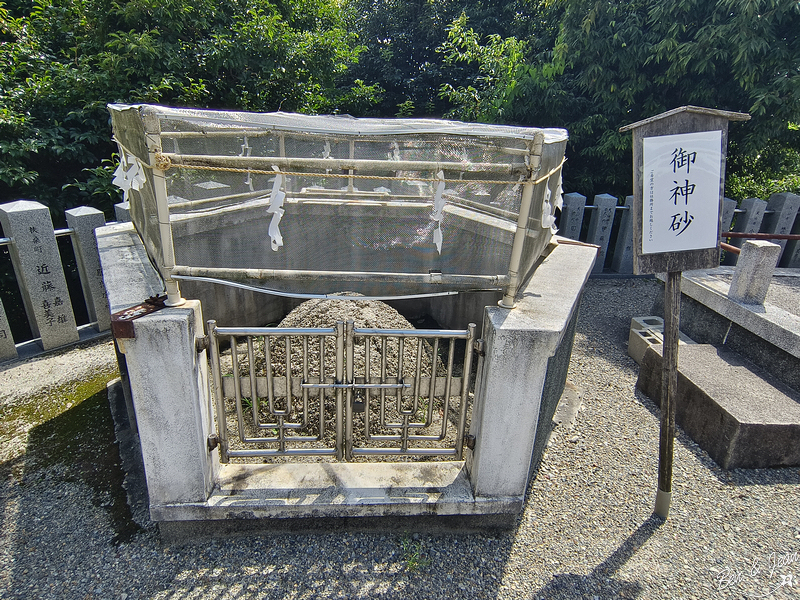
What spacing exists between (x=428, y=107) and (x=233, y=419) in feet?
40.4

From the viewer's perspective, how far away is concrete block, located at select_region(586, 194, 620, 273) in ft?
25.9

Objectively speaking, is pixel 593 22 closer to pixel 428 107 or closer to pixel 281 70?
pixel 281 70

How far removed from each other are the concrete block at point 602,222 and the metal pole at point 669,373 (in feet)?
17.8

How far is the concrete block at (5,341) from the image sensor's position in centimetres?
447

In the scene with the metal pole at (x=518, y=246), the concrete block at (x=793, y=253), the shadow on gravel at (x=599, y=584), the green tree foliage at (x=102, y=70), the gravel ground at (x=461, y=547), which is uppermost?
the green tree foliage at (x=102, y=70)

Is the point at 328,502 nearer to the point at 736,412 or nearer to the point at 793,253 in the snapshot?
the point at 736,412

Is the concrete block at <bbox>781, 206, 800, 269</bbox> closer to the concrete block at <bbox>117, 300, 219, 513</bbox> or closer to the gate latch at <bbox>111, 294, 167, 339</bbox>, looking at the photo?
the concrete block at <bbox>117, 300, 219, 513</bbox>

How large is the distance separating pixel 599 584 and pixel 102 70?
883 cm

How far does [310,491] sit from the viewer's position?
2668 mm

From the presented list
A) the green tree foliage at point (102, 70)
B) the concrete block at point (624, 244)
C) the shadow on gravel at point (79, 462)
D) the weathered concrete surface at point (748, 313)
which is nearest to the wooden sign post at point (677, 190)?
the weathered concrete surface at point (748, 313)

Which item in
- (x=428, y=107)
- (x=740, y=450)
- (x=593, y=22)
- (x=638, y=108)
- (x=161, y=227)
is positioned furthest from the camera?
(x=428, y=107)

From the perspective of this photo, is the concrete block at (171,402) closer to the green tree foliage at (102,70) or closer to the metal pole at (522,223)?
the metal pole at (522,223)

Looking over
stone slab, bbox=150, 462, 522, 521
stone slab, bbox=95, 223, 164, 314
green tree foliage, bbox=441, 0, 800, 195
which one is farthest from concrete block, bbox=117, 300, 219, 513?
green tree foliage, bbox=441, 0, 800, 195

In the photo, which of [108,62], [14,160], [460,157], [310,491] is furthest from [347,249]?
[108,62]
